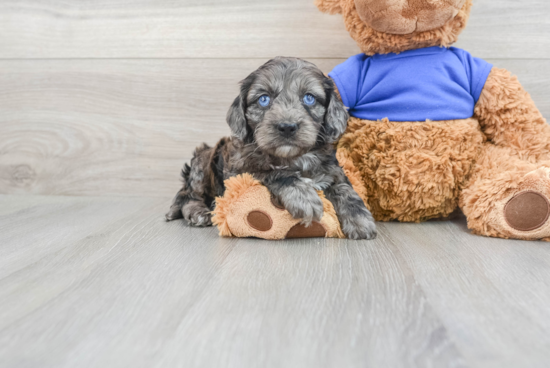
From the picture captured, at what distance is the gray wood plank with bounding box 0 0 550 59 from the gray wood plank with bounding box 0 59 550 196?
8 cm

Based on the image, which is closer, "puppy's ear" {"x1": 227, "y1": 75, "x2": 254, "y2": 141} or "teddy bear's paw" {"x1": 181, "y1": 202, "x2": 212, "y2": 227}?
"puppy's ear" {"x1": 227, "y1": 75, "x2": 254, "y2": 141}

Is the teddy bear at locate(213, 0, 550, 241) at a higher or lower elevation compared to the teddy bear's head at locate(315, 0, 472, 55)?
lower

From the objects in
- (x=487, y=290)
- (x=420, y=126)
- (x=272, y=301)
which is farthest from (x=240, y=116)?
(x=487, y=290)

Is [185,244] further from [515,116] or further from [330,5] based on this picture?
[515,116]

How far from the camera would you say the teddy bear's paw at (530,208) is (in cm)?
163

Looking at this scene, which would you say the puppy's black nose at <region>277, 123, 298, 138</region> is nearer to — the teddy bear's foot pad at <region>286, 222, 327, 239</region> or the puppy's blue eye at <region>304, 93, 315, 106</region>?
the puppy's blue eye at <region>304, 93, 315, 106</region>

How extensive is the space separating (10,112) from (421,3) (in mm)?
2473

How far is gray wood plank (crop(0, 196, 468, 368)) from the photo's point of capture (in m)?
0.91

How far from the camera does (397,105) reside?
192 centimetres

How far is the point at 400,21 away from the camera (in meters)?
1.78

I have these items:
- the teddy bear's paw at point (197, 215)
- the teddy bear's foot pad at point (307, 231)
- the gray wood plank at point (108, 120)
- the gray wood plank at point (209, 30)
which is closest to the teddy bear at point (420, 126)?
the teddy bear's foot pad at point (307, 231)

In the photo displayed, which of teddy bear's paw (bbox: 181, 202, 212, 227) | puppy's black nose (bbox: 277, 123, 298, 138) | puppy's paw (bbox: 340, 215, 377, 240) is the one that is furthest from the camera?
teddy bear's paw (bbox: 181, 202, 212, 227)

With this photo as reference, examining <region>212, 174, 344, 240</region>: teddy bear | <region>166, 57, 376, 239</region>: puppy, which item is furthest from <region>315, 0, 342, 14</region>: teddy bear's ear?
<region>212, 174, 344, 240</region>: teddy bear

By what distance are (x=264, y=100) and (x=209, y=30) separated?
0.99m
